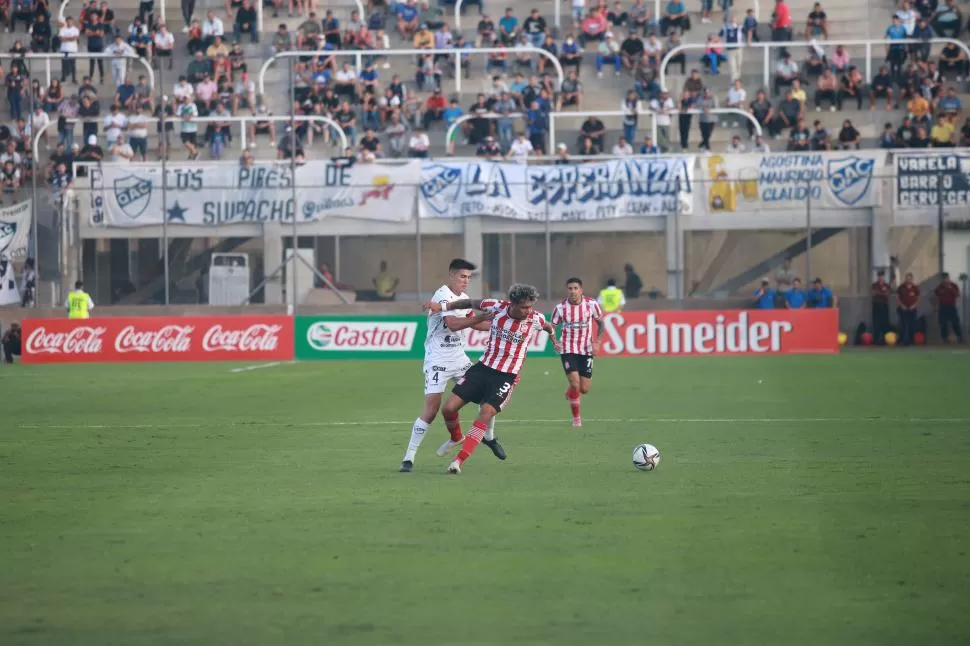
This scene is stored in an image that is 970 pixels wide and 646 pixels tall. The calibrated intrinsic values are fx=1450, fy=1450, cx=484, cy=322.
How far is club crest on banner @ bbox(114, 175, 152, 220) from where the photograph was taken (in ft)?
124

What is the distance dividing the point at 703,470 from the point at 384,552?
16.6 feet

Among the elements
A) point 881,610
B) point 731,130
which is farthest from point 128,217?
point 881,610

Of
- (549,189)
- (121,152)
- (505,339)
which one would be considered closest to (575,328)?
(505,339)

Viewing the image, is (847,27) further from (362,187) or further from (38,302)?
(38,302)

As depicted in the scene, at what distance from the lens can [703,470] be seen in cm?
1369

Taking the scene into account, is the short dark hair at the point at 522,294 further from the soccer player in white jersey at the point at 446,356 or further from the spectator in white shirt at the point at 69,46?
the spectator in white shirt at the point at 69,46

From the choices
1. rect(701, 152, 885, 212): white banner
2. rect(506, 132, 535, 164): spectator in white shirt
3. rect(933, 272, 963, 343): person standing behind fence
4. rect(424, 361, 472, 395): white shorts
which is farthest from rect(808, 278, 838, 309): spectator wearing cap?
rect(424, 361, 472, 395): white shorts

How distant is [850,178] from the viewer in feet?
123

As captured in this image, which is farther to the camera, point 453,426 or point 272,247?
point 272,247

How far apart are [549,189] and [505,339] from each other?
24.2 metres

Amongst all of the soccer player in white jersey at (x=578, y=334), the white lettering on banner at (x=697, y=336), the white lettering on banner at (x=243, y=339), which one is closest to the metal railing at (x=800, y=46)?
the white lettering on banner at (x=697, y=336)

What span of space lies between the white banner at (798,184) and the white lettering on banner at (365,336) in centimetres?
917

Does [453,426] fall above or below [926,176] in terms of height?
below

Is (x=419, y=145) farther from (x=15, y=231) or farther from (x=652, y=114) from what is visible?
(x=15, y=231)
